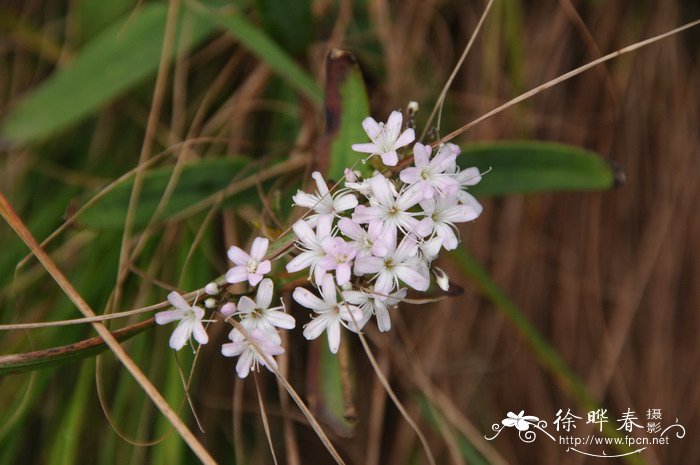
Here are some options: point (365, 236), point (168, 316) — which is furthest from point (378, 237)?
point (168, 316)

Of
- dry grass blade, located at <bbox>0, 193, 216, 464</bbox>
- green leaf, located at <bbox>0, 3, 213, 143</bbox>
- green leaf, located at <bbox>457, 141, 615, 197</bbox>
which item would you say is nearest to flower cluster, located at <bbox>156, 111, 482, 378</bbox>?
dry grass blade, located at <bbox>0, 193, 216, 464</bbox>

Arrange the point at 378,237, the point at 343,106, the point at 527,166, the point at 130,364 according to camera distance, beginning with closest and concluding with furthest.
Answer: the point at 378,237, the point at 130,364, the point at 343,106, the point at 527,166

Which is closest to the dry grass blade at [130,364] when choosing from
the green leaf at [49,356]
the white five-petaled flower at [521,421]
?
the green leaf at [49,356]

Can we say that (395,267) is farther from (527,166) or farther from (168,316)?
(527,166)

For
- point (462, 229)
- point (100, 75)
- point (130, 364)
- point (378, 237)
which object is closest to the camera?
point (378, 237)

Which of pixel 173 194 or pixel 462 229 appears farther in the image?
pixel 462 229

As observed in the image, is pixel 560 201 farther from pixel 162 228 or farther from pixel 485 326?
pixel 162 228
